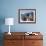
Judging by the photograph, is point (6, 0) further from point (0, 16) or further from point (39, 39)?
point (39, 39)

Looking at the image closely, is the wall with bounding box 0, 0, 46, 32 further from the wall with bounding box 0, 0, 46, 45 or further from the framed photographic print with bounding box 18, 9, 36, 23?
the framed photographic print with bounding box 18, 9, 36, 23

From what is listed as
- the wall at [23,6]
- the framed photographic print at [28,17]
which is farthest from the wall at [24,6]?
the framed photographic print at [28,17]

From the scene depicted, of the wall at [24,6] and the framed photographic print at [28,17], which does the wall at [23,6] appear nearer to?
the wall at [24,6]

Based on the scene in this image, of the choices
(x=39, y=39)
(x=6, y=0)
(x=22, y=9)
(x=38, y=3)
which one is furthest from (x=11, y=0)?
(x=39, y=39)

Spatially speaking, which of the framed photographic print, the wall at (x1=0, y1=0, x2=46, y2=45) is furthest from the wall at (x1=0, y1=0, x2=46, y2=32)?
the framed photographic print

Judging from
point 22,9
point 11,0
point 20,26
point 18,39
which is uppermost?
point 11,0

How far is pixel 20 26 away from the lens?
14.9ft

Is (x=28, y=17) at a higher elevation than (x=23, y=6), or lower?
lower

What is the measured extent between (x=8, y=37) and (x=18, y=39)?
1.02 ft

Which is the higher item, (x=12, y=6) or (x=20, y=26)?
(x=12, y=6)

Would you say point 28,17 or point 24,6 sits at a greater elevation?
point 24,6

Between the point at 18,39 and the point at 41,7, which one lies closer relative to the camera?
the point at 18,39

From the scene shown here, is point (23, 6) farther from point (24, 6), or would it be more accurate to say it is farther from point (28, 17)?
point (28, 17)

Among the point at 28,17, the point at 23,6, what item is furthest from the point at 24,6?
the point at 28,17
